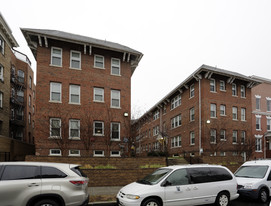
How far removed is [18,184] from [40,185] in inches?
22.8

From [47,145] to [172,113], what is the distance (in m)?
20.0

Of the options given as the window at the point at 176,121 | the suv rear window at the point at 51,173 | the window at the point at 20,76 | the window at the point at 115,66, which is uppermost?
the window at the point at 20,76

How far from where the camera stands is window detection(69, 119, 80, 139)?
18.8 m

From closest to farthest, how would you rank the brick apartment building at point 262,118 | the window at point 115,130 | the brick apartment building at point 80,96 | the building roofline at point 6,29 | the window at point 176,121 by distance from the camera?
the brick apartment building at point 80,96 < the window at point 115,130 < the building roofline at point 6,29 < the brick apartment building at point 262,118 < the window at point 176,121

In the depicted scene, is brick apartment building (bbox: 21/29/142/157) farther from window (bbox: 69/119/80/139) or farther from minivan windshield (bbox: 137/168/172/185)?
minivan windshield (bbox: 137/168/172/185)

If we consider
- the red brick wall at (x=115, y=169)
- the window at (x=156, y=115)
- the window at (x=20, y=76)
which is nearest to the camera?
the red brick wall at (x=115, y=169)

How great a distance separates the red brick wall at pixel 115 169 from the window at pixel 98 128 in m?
5.47

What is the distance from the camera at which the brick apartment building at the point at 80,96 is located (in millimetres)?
18188

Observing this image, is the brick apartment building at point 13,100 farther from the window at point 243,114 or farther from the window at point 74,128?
the window at point 243,114

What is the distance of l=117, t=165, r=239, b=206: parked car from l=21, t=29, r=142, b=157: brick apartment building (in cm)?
1054

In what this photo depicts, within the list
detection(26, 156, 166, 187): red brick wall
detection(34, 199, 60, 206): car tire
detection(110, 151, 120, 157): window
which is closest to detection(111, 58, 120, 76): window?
detection(110, 151, 120, 157): window

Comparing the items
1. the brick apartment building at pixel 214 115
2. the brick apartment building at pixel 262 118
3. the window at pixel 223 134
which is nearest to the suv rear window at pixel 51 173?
the brick apartment building at pixel 214 115

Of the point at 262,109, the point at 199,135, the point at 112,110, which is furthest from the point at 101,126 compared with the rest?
the point at 262,109

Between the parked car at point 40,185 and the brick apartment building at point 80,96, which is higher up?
the brick apartment building at point 80,96
